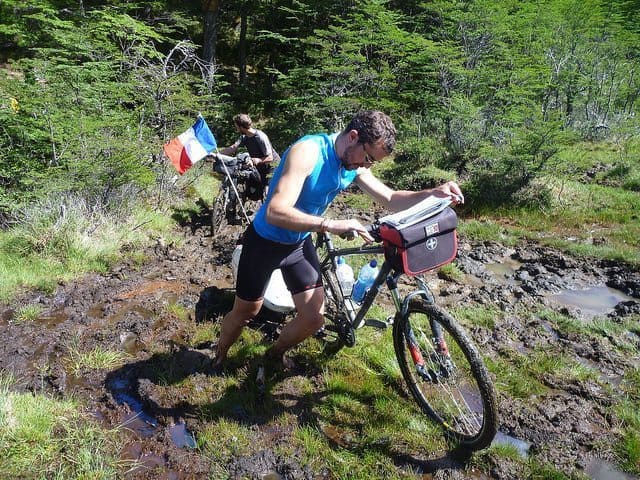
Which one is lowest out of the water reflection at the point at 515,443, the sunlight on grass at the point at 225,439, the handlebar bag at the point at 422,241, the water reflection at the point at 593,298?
the water reflection at the point at 593,298

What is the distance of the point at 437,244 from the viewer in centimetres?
275

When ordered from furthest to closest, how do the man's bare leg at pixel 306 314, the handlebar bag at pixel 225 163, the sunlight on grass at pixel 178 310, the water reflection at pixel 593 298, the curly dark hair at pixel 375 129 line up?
the handlebar bag at pixel 225 163 → the water reflection at pixel 593 298 → the sunlight on grass at pixel 178 310 → the man's bare leg at pixel 306 314 → the curly dark hair at pixel 375 129

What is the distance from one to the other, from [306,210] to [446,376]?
5.14 feet

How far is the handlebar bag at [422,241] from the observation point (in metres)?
2.64

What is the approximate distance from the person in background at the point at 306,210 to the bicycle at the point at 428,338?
324 mm

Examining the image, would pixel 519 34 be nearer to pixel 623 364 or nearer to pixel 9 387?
pixel 623 364

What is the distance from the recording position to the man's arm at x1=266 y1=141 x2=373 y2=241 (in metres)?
2.49

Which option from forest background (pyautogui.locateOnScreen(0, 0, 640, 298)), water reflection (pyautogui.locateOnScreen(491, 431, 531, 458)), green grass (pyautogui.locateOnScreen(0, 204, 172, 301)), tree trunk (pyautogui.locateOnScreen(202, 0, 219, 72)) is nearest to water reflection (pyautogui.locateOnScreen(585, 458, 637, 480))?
water reflection (pyautogui.locateOnScreen(491, 431, 531, 458))

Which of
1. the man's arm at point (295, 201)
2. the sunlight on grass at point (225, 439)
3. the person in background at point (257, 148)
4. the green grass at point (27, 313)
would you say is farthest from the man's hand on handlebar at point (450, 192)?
the person in background at point (257, 148)

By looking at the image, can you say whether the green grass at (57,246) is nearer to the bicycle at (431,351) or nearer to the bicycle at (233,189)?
the bicycle at (233,189)

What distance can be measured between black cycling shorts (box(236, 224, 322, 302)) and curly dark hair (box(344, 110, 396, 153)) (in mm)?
951

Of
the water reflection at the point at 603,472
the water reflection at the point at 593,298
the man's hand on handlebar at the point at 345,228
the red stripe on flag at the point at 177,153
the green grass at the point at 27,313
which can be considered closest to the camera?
the man's hand on handlebar at the point at 345,228

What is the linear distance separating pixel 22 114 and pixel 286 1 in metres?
12.2

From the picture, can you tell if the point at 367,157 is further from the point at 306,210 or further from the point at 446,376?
the point at 446,376
